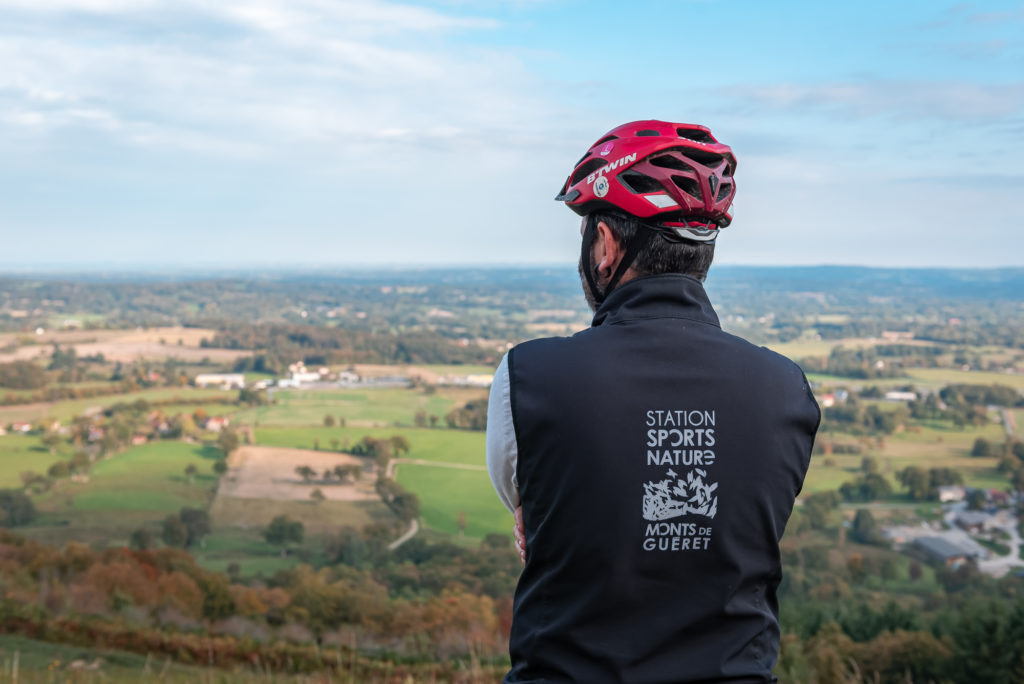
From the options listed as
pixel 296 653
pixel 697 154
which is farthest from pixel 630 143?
pixel 296 653

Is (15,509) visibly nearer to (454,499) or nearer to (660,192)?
(454,499)

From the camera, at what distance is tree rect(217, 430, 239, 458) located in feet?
148

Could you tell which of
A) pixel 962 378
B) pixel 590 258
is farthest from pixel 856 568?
pixel 590 258

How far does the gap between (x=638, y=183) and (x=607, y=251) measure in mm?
215

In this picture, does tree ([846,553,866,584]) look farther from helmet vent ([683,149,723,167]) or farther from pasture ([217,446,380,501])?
helmet vent ([683,149,723,167])

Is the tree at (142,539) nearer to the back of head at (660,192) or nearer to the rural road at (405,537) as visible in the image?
the rural road at (405,537)

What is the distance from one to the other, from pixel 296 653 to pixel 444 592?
13609mm

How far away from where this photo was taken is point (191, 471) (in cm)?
4353

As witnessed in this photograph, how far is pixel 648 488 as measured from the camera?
1.86 metres

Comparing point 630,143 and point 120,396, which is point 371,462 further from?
point 630,143

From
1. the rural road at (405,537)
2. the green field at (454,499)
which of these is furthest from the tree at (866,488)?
the rural road at (405,537)

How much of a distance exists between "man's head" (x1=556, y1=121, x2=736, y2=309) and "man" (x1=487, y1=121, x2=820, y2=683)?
0.18m

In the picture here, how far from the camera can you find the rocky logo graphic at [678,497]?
185cm

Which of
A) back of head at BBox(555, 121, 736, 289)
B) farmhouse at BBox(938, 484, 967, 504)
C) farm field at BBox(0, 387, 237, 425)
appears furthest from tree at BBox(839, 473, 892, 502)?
back of head at BBox(555, 121, 736, 289)
